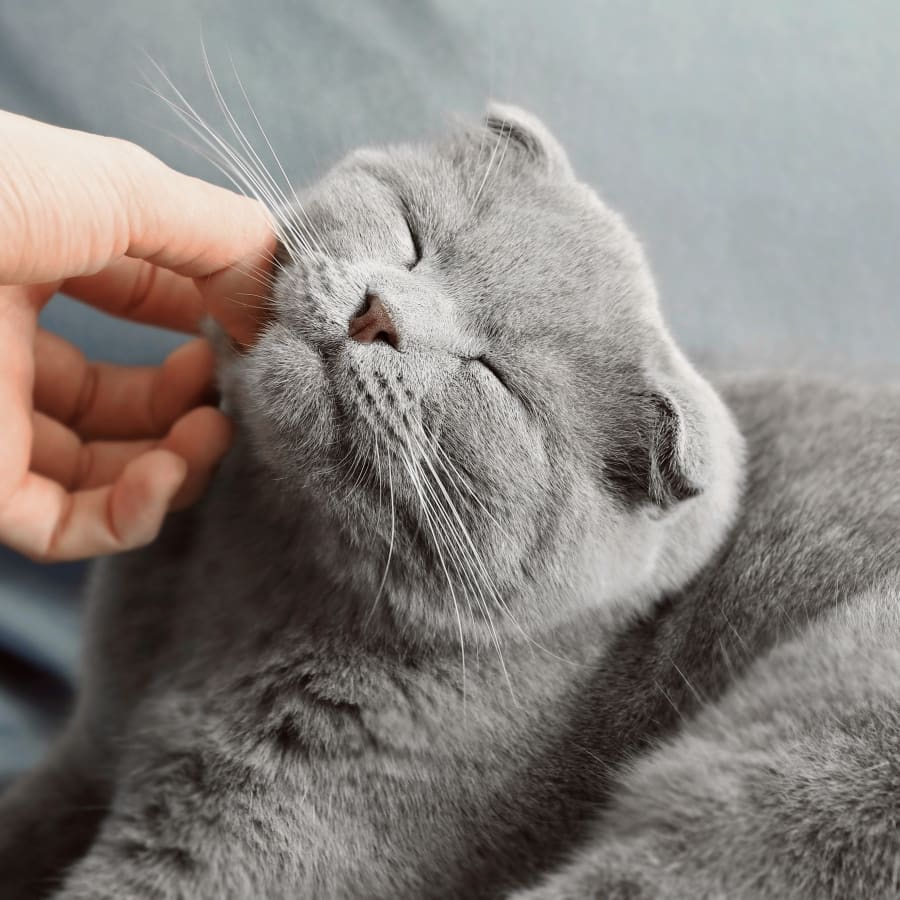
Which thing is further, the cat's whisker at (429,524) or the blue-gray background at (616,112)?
the blue-gray background at (616,112)

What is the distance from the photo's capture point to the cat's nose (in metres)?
0.77

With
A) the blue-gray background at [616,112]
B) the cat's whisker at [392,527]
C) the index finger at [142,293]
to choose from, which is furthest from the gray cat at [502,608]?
the blue-gray background at [616,112]

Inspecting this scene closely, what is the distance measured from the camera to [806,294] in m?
1.41

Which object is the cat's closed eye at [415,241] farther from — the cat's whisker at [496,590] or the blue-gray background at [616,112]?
the blue-gray background at [616,112]

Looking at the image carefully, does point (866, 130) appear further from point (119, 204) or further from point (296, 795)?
point (296, 795)

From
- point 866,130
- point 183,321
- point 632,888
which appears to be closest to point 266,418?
point 183,321

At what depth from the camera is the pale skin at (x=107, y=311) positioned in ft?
2.46

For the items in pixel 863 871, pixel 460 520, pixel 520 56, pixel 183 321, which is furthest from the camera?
pixel 520 56

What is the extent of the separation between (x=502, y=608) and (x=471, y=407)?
0.61ft

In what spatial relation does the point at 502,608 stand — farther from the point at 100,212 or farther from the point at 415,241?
the point at 100,212

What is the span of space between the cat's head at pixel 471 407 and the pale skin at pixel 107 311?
0.08 m

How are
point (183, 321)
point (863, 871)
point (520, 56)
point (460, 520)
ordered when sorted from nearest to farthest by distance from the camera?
point (863, 871) → point (460, 520) → point (183, 321) → point (520, 56)

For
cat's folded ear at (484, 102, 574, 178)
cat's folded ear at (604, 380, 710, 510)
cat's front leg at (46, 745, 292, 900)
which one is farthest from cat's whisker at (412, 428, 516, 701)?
cat's folded ear at (484, 102, 574, 178)

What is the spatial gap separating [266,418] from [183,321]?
0.33m
